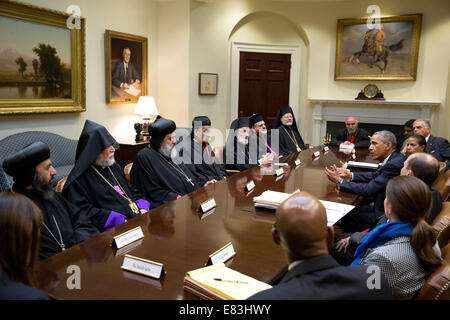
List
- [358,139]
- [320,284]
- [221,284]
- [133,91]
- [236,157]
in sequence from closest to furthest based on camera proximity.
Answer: [320,284], [221,284], [236,157], [358,139], [133,91]

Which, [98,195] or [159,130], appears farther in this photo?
[159,130]

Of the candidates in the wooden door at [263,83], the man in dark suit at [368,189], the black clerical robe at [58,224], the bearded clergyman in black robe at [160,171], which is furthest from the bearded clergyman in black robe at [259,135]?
the black clerical robe at [58,224]

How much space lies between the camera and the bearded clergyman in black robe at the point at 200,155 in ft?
14.3

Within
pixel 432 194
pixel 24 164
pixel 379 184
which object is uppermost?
pixel 24 164

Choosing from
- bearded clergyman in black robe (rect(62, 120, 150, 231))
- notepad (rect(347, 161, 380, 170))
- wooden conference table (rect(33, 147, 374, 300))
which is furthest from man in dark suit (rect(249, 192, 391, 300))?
notepad (rect(347, 161, 380, 170))

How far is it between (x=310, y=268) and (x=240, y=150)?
13.1 ft

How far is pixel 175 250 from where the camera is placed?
1916mm

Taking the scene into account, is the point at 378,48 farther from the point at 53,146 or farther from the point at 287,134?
the point at 53,146

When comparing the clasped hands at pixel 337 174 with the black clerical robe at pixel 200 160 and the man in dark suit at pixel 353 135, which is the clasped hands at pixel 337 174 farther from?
the man in dark suit at pixel 353 135

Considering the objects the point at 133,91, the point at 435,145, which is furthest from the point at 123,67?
the point at 435,145

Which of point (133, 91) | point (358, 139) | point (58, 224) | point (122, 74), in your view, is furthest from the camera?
point (133, 91)

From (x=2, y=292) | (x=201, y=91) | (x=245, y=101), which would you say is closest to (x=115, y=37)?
(x=201, y=91)

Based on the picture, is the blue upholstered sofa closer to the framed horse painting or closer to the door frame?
the door frame

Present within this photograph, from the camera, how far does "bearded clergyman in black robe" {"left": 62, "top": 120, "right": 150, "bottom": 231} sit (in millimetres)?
2798
